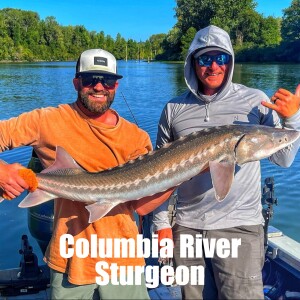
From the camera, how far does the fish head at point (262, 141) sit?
2.60 m

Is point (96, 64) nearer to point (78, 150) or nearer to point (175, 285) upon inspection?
point (78, 150)

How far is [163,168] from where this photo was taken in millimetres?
2742

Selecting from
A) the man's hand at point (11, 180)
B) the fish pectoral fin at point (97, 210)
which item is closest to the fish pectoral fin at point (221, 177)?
the fish pectoral fin at point (97, 210)

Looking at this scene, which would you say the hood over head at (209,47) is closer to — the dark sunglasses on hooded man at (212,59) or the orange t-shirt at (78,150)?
the dark sunglasses on hooded man at (212,59)

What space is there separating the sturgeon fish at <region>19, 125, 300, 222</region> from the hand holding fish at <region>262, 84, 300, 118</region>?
0.12m

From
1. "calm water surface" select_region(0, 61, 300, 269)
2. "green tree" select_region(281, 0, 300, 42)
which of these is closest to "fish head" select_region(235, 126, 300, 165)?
"calm water surface" select_region(0, 61, 300, 269)

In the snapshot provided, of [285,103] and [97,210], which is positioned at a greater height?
[285,103]

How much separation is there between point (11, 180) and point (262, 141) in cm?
145

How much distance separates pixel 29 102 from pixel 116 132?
18883 millimetres

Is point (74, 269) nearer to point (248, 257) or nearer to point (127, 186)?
point (127, 186)

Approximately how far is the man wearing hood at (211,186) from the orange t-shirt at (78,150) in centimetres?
32

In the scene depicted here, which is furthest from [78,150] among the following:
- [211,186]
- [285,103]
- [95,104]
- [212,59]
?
[285,103]

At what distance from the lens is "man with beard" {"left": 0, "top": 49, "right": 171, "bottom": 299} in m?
2.54

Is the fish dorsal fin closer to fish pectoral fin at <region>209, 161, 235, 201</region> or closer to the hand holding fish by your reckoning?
fish pectoral fin at <region>209, 161, 235, 201</region>
